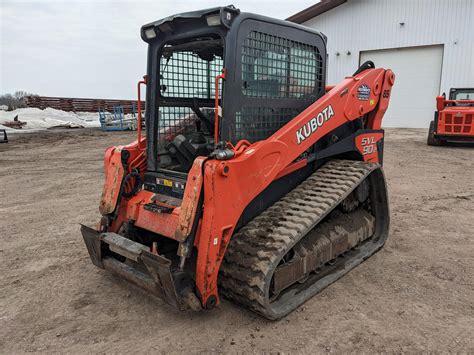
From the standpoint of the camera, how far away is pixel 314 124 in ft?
11.5

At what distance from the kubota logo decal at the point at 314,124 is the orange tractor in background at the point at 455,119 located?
10404 mm

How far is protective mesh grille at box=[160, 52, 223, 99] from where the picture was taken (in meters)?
3.79

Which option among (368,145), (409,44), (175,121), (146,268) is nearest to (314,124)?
(368,145)

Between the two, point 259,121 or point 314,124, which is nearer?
point 259,121

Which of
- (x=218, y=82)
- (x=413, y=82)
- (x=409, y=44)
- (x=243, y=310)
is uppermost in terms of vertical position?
(x=409, y=44)

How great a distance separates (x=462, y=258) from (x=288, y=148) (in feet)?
7.62

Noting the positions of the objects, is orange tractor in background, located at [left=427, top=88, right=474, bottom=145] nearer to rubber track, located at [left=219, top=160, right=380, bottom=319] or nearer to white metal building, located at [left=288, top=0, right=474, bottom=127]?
white metal building, located at [left=288, top=0, right=474, bottom=127]

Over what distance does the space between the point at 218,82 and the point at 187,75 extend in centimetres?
86

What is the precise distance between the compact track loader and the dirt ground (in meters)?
0.21

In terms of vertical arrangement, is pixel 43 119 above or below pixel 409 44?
below

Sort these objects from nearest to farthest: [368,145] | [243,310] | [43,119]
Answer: [243,310]
[368,145]
[43,119]

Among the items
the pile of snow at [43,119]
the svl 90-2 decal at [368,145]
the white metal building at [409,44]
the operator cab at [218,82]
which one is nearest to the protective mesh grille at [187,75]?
the operator cab at [218,82]

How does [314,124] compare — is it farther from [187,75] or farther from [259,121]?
[187,75]

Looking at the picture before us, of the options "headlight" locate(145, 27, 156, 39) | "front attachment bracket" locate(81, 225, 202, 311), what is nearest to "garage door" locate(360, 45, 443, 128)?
"headlight" locate(145, 27, 156, 39)
